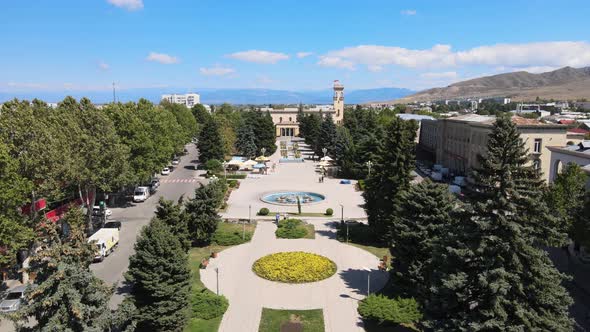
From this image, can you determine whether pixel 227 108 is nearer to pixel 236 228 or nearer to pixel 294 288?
pixel 236 228

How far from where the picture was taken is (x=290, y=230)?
3297 centimetres

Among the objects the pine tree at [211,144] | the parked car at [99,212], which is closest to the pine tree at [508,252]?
the parked car at [99,212]

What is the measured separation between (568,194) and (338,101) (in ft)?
306

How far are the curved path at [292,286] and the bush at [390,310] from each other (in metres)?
0.72

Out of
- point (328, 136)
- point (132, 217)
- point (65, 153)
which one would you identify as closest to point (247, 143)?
point (328, 136)

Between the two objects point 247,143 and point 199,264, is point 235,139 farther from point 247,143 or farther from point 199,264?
point 199,264

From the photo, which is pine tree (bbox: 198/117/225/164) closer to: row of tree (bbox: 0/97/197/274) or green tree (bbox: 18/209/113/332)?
row of tree (bbox: 0/97/197/274)

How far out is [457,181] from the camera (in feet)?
174

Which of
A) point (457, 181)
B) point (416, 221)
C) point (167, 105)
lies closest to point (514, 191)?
point (416, 221)

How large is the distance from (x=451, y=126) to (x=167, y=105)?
49467 mm

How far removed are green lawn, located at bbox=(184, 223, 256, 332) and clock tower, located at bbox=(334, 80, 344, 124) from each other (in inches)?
3320

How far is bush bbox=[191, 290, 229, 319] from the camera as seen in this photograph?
65.1 ft

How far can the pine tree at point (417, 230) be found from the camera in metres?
20.2

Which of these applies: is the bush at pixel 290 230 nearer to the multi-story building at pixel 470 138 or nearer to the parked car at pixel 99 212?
the multi-story building at pixel 470 138
